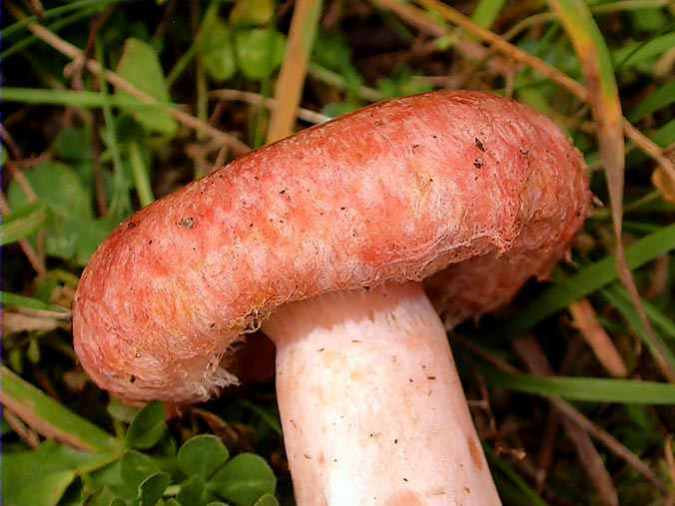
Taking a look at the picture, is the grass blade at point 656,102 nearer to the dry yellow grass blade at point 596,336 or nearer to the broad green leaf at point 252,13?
the dry yellow grass blade at point 596,336

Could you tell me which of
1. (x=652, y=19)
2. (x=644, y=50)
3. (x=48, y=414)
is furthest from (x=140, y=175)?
(x=652, y=19)

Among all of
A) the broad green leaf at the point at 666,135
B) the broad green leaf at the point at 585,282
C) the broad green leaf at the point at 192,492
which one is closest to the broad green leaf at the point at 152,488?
the broad green leaf at the point at 192,492

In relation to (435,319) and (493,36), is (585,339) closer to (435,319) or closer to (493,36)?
(435,319)

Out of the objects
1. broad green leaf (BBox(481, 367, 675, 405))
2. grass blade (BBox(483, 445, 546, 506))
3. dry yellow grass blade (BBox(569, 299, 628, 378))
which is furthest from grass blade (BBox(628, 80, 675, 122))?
grass blade (BBox(483, 445, 546, 506))

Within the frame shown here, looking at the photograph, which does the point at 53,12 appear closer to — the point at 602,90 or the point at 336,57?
the point at 336,57

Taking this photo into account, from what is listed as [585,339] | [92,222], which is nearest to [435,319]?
[585,339]

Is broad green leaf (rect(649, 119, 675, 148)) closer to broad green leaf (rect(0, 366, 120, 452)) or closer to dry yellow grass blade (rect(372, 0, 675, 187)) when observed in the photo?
dry yellow grass blade (rect(372, 0, 675, 187))
